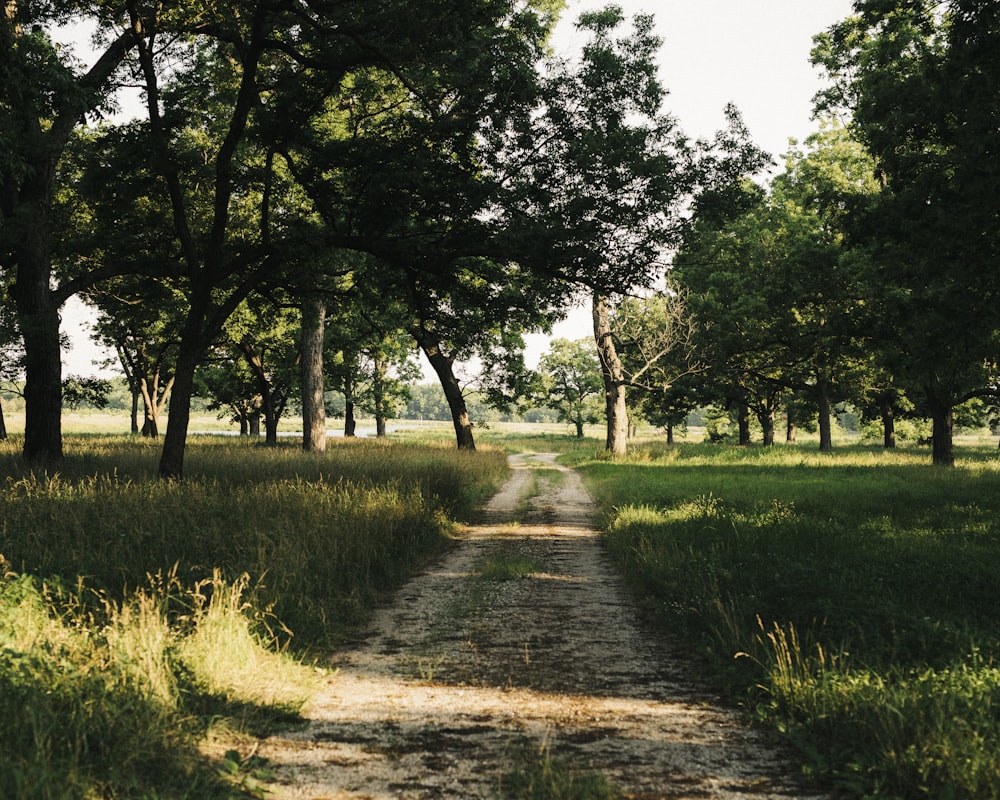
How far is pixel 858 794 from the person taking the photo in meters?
3.69

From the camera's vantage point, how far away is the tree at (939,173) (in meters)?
10.1

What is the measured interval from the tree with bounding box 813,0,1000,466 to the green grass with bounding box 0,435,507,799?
10378 mm

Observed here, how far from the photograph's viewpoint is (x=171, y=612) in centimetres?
622

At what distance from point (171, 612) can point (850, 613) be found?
643cm

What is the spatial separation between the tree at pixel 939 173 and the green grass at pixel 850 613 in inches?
143

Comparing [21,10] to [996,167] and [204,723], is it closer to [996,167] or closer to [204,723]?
[204,723]

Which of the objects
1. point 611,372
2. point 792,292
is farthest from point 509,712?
point 792,292

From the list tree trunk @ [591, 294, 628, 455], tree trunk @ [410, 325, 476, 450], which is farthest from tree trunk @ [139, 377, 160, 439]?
tree trunk @ [591, 294, 628, 455]

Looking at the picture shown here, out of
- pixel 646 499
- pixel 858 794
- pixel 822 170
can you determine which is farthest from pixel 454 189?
pixel 822 170

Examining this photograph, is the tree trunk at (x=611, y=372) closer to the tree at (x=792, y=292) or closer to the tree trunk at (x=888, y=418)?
the tree at (x=792, y=292)

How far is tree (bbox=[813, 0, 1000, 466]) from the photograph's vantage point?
399 inches

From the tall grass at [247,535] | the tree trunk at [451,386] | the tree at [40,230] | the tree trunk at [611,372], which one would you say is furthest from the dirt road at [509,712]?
the tree trunk at [611,372]

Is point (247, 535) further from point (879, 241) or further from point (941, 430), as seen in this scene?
point (941, 430)

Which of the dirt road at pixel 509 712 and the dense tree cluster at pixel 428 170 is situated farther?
the dense tree cluster at pixel 428 170
